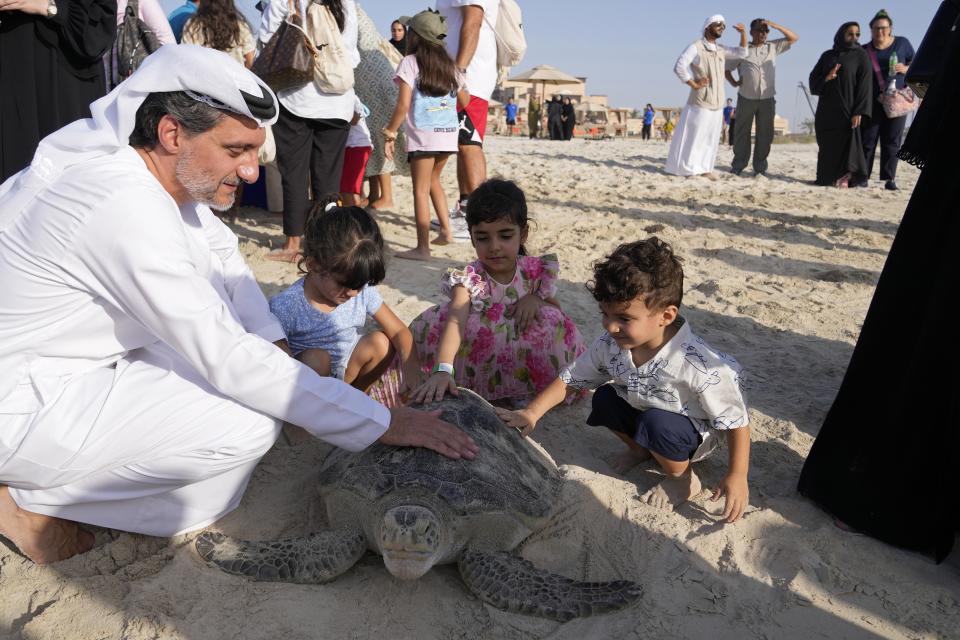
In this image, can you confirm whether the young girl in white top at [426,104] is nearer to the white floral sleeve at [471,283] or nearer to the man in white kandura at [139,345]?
the white floral sleeve at [471,283]

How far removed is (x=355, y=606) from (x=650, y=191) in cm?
677

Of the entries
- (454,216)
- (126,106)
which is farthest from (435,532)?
(454,216)

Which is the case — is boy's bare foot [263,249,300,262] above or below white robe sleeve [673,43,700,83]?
below

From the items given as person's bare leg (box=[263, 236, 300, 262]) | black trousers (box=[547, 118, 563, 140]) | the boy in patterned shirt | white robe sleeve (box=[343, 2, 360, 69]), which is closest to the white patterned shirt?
the boy in patterned shirt

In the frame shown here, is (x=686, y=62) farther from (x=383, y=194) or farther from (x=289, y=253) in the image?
(x=289, y=253)

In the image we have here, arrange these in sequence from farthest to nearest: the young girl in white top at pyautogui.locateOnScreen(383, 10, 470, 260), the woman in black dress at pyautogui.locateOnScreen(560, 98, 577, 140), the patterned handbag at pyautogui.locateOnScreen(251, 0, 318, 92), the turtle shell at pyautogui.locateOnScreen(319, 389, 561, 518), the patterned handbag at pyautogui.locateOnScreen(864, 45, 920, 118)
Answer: the woman in black dress at pyautogui.locateOnScreen(560, 98, 577, 140), the patterned handbag at pyautogui.locateOnScreen(864, 45, 920, 118), the young girl in white top at pyautogui.locateOnScreen(383, 10, 470, 260), the patterned handbag at pyautogui.locateOnScreen(251, 0, 318, 92), the turtle shell at pyautogui.locateOnScreen(319, 389, 561, 518)

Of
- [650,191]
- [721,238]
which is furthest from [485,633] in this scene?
[650,191]

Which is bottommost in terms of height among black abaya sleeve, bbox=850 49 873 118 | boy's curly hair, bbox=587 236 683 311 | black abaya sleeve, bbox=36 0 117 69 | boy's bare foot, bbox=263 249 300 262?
boy's bare foot, bbox=263 249 300 262

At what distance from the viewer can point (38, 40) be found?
9.64 feet

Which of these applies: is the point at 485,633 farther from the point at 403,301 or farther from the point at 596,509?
the point at 403,301

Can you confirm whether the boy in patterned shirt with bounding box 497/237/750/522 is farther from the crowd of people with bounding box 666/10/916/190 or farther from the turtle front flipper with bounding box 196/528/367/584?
the crowd of people with bounding box 666/10/916/190

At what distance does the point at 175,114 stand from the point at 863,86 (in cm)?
875

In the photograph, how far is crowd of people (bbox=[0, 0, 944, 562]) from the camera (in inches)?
69.3

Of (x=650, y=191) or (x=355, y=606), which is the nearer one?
(x=355, y=606)
